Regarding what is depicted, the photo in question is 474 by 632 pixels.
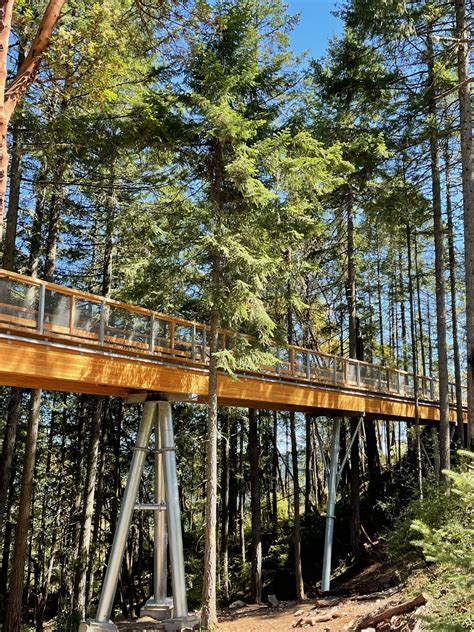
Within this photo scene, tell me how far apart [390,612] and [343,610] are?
10.2 feet

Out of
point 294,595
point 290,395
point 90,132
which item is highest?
point 90,132

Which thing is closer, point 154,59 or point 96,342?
point 96,342

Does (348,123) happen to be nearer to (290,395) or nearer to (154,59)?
(154,59)

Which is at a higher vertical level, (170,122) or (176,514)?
(170,122)

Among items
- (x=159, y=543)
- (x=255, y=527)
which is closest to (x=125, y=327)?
(x=159, y=543)

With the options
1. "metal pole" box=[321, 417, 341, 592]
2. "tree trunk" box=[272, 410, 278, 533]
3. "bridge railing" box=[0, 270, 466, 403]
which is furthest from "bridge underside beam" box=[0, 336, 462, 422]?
"tree trunk" box=[272, 410, 278, 533]

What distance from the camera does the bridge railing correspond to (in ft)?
27.0

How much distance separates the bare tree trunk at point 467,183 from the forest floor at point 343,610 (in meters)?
3.00

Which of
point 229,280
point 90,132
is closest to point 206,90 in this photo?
point 90,132

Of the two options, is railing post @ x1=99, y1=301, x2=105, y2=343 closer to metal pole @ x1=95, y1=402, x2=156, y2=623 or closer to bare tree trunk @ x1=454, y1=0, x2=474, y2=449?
metal pole @ x1=95, y1=402, x2=156, y2=623

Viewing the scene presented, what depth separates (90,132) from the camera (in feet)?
33.7

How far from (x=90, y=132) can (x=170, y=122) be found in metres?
1.47

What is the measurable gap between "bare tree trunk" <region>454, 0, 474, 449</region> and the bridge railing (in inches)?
142

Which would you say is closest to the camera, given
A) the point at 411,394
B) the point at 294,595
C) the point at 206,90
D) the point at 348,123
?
the point at 206,90
